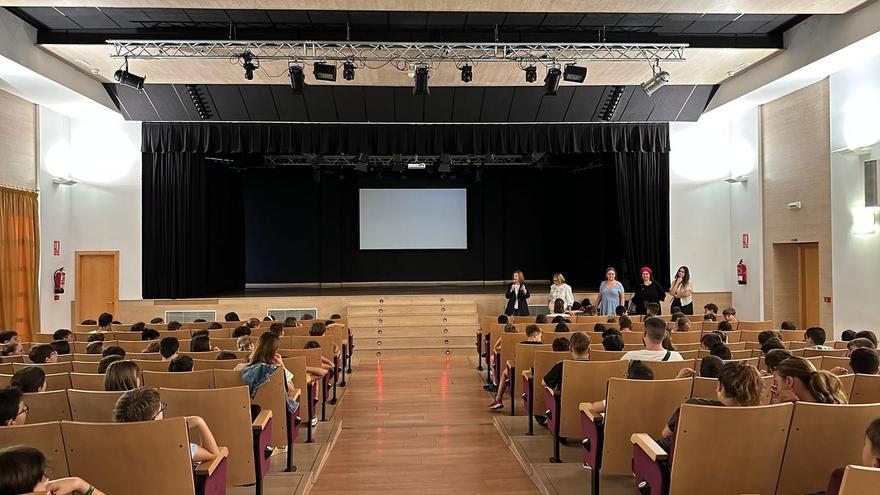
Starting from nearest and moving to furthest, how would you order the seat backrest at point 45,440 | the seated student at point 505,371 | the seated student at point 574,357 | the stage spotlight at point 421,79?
the seat backrest at point 45,440
the seated student at point 574,357
the seated student at point 505,371
the stage spotlight at point 421,79

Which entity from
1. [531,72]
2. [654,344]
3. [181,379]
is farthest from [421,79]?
[181,379]

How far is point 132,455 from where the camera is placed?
3.10 m

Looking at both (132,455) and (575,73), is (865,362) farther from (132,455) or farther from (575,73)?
(575,73)

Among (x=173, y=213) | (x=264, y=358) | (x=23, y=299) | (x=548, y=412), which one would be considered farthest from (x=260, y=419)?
(x=173, y=213)

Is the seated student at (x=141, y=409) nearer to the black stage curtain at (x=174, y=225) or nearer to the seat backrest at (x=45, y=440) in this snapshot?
the seat backrest at (x=45, y=440)

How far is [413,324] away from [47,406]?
31.8ft

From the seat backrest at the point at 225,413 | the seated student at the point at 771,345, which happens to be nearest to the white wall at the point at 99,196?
the seat backrest at the point at 225,413

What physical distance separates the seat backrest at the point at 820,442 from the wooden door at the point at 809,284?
938 centimetres

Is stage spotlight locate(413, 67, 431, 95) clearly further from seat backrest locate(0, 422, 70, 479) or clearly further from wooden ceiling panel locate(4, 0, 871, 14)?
seat backrest locate(0, 422, 70, 479)

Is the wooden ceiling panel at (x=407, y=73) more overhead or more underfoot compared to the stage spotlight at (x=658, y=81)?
more overhead

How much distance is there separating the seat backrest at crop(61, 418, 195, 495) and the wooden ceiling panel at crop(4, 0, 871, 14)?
5.83 meters

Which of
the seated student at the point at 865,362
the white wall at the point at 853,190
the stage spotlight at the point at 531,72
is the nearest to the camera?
the seated student at the point at 865,362

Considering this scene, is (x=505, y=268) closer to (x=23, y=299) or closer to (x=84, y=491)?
(x=23, y=299)

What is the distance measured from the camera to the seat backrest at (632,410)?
13.6ft
